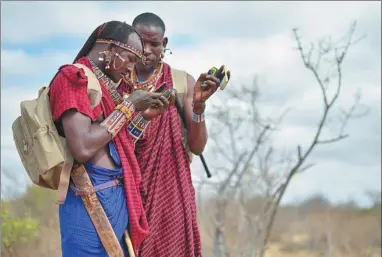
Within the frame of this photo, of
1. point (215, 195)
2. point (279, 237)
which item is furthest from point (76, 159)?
point (279, 237)

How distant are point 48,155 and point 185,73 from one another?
118cm

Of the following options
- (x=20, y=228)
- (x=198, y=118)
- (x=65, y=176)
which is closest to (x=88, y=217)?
(x=65, y=176)

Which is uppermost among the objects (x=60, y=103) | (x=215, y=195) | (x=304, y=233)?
(x=60, y=103)

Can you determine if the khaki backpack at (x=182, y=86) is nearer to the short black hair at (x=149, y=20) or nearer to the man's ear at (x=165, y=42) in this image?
the man's ear at (x=165, y=42)

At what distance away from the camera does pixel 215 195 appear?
13.5m

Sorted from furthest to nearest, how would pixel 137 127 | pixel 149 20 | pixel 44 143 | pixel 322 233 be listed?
pixel 322 233, pixel 149 20, pixel 137 127, pixel 44 143

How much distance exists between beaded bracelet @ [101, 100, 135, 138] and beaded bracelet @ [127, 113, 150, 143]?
27cm

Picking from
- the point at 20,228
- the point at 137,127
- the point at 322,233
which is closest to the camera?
the point at 137,127

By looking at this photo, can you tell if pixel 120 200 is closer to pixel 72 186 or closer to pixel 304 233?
pixel 72 186

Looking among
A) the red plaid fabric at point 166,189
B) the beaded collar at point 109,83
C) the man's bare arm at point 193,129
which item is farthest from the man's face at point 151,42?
the beaded collar at point 109,83

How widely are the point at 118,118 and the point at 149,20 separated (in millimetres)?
883

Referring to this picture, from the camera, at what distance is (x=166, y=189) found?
162 inches

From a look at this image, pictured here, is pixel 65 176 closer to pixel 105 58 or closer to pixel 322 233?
pixel 105 58

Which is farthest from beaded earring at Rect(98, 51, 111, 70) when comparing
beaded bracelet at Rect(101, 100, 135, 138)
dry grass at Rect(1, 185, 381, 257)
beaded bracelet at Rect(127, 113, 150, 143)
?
dry grass at Rect(1, 185, 381, 257)
